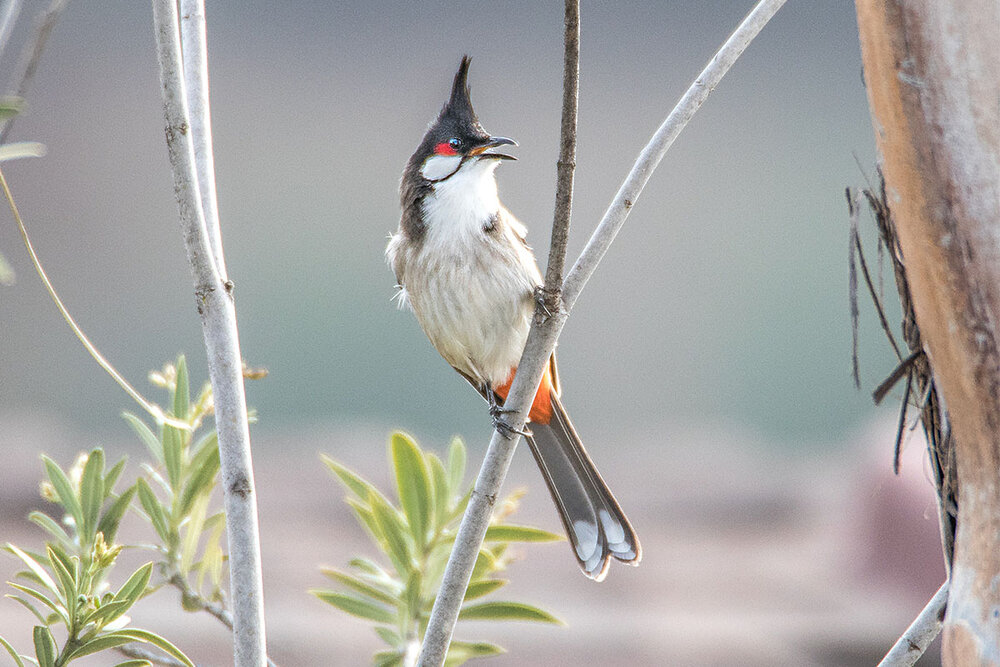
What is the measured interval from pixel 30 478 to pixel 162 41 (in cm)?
387

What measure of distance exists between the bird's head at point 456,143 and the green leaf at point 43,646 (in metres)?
1.04

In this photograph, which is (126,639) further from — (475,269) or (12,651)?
(475,269)

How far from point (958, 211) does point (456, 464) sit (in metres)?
0.80

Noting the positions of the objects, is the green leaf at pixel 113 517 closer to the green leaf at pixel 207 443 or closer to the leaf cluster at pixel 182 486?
the leaf cluster at pixel 182 486

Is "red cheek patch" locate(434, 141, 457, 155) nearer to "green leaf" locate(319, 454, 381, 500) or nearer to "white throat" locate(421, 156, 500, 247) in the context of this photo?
"white throat" locate(421, 156, 500, 247)

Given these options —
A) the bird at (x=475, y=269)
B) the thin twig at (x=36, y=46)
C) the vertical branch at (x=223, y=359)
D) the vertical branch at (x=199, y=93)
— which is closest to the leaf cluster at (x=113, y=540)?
the vertical branch at (x=223, y=359)

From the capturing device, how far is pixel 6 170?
5.37 m

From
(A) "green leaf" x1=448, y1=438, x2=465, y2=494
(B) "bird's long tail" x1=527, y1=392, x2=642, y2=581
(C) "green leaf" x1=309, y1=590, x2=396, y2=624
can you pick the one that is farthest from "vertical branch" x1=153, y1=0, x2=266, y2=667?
(B) "bird's long tail" x1=527, y1=392, x2=642, y2=581

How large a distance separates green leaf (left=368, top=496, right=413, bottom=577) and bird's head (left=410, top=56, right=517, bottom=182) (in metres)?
0.66

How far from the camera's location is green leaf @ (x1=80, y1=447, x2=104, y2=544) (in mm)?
1082

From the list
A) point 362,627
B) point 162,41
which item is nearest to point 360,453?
point 362,627

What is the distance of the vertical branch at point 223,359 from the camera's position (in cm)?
83

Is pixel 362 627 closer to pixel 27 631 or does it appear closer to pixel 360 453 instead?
pixel 27 631

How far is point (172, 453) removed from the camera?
1.20m
